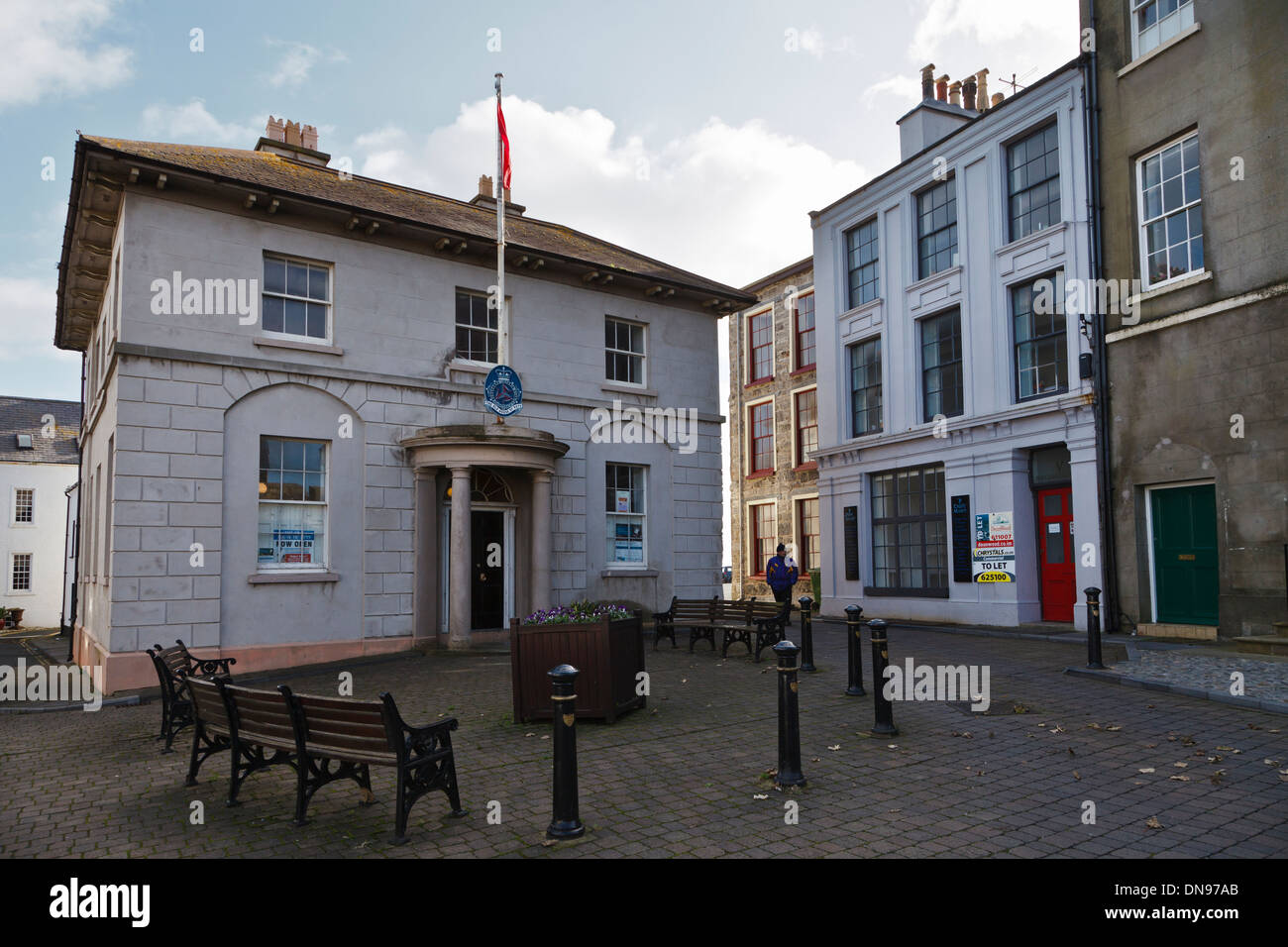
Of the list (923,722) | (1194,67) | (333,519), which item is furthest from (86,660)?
(1194,67)

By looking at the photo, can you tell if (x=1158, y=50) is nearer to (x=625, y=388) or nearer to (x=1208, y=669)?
(x=1208, y=669)

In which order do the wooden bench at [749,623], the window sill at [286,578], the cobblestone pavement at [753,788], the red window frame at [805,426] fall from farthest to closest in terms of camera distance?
1. the red window frame at [805,426]
2. the window sill at [286,578]
3. the wooden bench at [749,623]
4. the cobblestone pavement at [753,788]

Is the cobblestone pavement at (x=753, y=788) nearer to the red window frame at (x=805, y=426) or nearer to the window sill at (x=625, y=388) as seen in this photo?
the window sill at (x=625, y=388)

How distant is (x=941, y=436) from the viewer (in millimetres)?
19547

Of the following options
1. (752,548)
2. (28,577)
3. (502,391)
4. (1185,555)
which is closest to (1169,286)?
(1185,555)

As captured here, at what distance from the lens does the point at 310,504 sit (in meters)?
14.6

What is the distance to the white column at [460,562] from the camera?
588 inches

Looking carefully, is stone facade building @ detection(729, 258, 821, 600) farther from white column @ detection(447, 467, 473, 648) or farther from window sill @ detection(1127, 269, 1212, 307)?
white column @ detection(447, 467, 473, 648)

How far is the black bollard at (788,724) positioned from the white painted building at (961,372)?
11.7 m

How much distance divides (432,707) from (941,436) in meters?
13.6

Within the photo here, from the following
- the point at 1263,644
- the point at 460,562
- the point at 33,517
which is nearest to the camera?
the point at 1263,644

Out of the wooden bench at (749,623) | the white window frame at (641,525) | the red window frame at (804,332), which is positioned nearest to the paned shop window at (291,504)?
the white window frame at (641,525)

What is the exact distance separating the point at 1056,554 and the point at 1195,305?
5.52 meters
